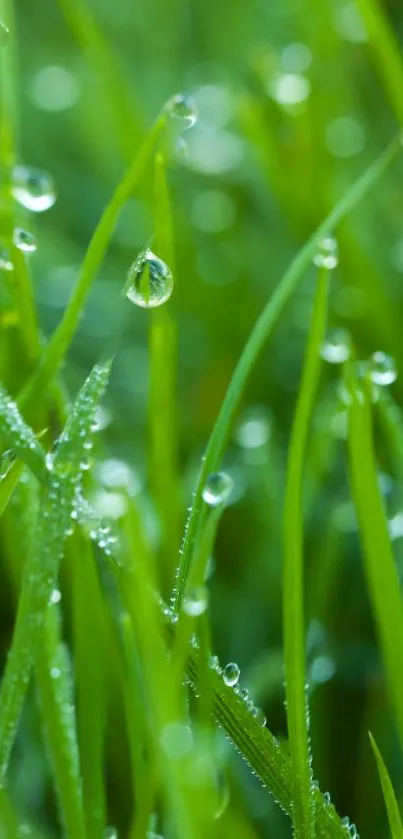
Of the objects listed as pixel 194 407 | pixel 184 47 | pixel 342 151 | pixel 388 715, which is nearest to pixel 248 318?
pixel 194 407

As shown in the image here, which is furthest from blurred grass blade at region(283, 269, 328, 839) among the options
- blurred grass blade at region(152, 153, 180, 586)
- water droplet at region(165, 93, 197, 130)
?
water droplet at region(165, 93, 197, 130)

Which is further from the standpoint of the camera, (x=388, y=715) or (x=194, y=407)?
(x=194, y=407)

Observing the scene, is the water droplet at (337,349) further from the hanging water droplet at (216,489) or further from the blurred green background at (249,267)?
the hanging water droplet at (216,489)

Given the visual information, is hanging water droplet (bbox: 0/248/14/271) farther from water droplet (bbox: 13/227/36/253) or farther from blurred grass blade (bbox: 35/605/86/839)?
blurred grass blade (bbox: 35/605/86/839)

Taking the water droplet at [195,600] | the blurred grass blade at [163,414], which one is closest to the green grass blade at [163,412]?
the blurred grass blade at [163,414]

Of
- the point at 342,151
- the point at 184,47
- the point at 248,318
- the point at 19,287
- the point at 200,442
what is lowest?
the point at 19,287

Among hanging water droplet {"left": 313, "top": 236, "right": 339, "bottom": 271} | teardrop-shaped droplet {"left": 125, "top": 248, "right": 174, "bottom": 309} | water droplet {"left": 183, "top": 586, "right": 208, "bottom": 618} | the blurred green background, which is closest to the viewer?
water droplet {"left": 183, "top": 586, "right": 208, "bottom": 618}

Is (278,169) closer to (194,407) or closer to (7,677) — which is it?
(194,407)

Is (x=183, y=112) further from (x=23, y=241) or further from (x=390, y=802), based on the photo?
(x=390, y=802)
